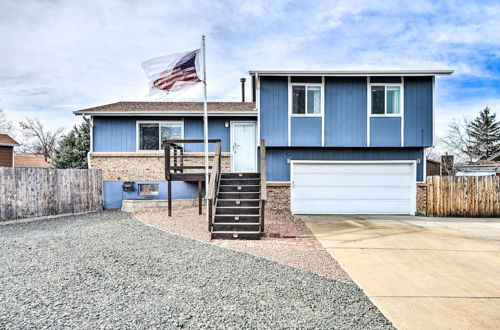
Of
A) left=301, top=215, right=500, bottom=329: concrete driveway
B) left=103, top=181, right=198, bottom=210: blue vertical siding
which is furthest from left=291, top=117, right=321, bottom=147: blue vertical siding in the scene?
left=103, top=181, right=198, bottom=210: blue vertical siding

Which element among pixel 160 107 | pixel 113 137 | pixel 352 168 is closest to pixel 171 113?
pixel 160 107

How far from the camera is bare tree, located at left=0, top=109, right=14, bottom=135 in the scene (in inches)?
1136

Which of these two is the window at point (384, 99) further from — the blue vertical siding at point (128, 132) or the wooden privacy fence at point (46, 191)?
the wooden privacy fence at point (46, 191)

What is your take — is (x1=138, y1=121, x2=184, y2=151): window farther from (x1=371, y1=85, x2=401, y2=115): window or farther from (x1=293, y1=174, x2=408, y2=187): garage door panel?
(x1=371, y1=85, x2=401, y2=115): window

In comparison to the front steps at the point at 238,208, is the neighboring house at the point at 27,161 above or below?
above

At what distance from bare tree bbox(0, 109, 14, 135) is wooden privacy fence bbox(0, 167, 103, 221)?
85.5 feet

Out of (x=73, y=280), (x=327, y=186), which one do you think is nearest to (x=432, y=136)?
(x=327, y=186)

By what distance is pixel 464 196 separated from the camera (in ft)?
33.8

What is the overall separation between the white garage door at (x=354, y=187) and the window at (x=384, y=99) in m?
1.80

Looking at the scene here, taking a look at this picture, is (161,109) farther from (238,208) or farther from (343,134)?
(343,134)

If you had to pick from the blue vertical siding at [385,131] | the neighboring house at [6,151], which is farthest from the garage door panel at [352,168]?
the neighboring house at [6,151]

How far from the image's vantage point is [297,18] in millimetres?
11219

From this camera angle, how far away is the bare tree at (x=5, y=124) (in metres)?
28.9

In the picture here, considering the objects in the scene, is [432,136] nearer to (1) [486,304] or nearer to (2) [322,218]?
(2) [322,218]
